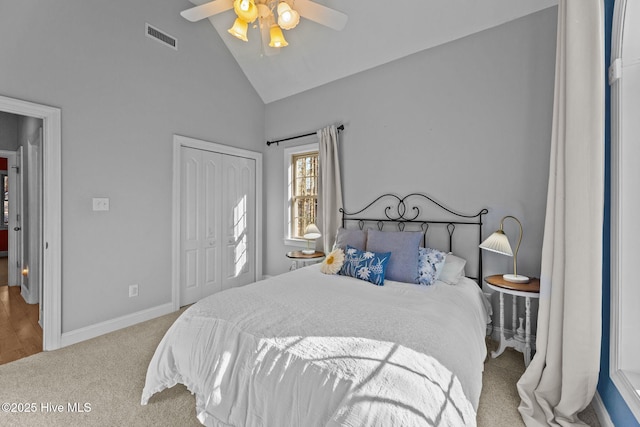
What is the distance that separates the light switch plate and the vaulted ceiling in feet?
7.24

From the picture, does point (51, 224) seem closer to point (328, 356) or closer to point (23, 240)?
point (23, 240)

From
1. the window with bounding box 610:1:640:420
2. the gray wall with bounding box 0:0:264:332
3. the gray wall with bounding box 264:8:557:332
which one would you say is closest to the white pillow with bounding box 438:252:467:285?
the gray wall with bounding box 264:8:557:332

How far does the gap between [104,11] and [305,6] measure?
2158 mm

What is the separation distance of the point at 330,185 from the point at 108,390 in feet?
8.93

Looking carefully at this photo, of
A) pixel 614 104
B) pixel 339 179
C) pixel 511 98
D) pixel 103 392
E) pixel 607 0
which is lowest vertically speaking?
pixel 103 392

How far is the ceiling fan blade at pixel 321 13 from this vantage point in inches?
79.0

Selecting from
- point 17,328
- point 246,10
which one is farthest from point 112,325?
point 246,10

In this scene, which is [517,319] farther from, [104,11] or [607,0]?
[104,11]

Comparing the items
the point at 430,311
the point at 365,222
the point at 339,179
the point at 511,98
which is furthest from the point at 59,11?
the point at 511,98

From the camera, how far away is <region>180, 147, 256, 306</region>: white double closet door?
358cm

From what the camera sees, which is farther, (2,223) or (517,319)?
(2,223)

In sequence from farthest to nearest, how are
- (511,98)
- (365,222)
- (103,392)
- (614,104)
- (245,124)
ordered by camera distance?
1. (245,124)
2. (365,222)
3. (511,98)
4. (103,392)
5. (614,104)

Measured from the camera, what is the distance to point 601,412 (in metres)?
1.69

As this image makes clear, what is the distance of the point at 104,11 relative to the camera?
Result: 9.24 ft
